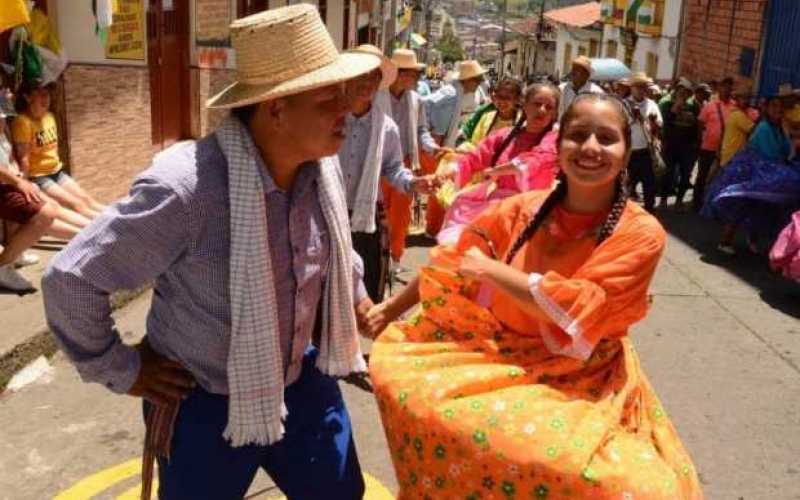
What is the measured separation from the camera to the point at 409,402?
7.41 ft

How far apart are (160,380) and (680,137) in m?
10.3

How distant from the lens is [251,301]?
2074 millimetres

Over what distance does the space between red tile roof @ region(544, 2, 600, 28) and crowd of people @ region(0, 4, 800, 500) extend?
3591cm

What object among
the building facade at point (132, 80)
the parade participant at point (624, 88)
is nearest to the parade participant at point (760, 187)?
→ the parade participant at point (624, 88)

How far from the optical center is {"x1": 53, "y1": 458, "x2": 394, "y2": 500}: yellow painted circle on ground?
3.56 meters

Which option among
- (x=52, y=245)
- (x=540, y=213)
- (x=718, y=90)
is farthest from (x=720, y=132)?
(x=540, y=213)

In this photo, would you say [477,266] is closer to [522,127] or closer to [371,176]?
[371,176]

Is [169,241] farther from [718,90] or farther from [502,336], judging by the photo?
[718,90]

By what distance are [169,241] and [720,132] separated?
1003 centimetres

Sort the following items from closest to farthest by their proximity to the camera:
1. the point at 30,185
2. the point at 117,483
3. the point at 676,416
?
the point at 117,483 → the point at 676,416 → the point at 30,185

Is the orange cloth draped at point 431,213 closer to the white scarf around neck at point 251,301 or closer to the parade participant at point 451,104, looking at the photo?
the parade participant at point 451,104

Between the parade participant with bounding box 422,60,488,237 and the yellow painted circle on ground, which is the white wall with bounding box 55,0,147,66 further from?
the yellow painted circle on ground

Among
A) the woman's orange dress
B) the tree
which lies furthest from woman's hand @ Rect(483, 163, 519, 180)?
the tree

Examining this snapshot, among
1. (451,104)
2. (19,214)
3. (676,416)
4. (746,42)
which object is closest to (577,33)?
(746,42)
